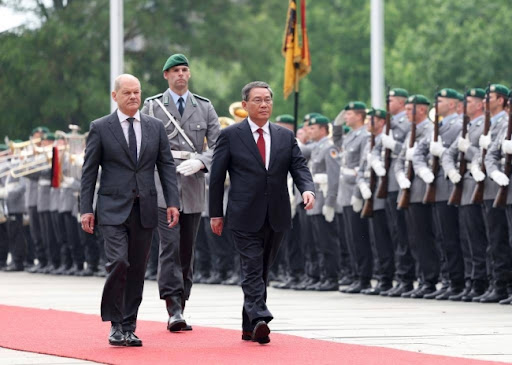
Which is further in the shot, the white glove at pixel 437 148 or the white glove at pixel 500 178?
the white glove at pixel 437 148

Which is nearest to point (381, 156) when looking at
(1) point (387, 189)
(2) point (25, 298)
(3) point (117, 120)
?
(1) point (387, 189)

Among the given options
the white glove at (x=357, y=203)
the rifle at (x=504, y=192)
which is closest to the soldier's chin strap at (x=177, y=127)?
the rifle at (x=504, y=192)

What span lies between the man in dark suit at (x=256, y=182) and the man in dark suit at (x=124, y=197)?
423 millimetres

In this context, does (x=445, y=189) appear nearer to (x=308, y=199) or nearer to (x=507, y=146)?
(x=507, y=146)

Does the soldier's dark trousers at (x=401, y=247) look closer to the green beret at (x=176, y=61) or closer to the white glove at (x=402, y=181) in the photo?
the white glove at (x=402, y=181)

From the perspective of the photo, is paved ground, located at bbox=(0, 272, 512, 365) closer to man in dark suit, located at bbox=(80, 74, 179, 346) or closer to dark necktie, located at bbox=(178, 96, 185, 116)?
man in dark suit, located at bbox=(80, 74, 179, 346)

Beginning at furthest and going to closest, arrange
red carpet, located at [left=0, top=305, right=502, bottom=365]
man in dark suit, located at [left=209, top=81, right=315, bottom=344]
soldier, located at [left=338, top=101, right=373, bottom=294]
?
soldier, located at [left=338, top=101, right=373, bottom=294]
man in dark suit, located at [left=209, top=81, right=315, bottom=344]
red carpet, located at [left=0, top=305, right=502, bottom=365]

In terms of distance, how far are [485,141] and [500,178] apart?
0.56m

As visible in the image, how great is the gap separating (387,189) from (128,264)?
5.87 meters

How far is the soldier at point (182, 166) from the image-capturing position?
11398 mm

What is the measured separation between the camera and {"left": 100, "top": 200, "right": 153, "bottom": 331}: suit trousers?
10.4 metres

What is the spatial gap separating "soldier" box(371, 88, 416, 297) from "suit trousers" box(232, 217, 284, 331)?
511cm

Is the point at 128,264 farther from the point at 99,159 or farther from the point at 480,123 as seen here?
the point at 480,123

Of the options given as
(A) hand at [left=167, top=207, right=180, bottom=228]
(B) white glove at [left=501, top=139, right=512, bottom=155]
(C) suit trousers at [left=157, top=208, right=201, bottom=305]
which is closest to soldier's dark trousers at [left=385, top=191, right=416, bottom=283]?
(B) white glove at [left=501, top=139, right=512, bottom=155]
